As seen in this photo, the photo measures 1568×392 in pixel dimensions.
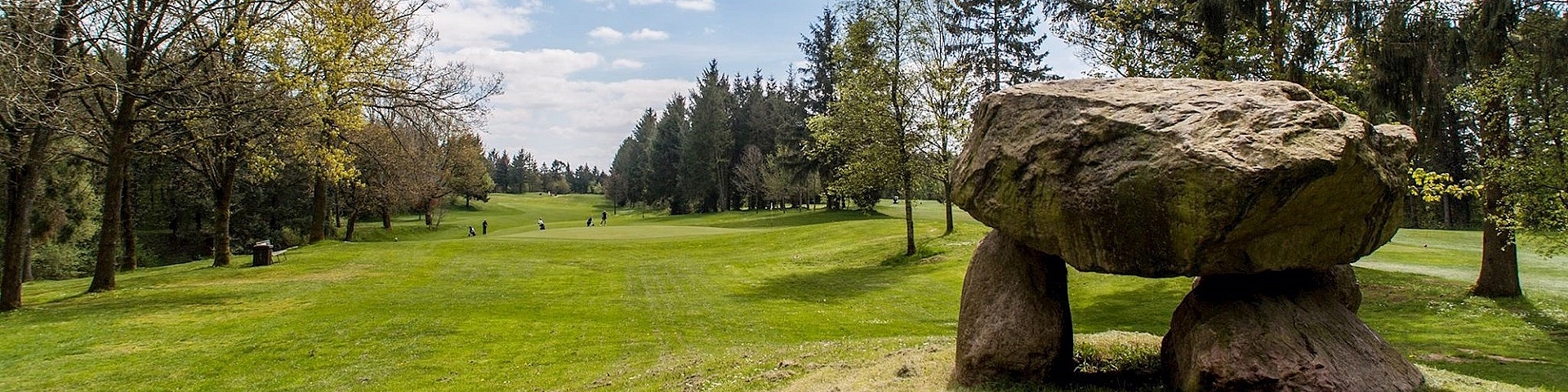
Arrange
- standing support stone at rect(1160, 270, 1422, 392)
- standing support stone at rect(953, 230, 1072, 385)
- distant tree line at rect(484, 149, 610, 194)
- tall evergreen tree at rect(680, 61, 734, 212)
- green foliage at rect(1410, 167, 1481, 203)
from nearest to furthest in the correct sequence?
1. standing support stone at rect(1160, 270, 1422, 392)
2. standing support stone at rect(953, 230, 1072, 385)
3. green foliage at rect(1410, 167, 1481, 203)
4. tall evergreen tree at rect(680, 61, 734, 212)
5. distant tree line at rect(484, 149, 610, 194)

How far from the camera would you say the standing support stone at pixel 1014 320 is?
8.46 metres

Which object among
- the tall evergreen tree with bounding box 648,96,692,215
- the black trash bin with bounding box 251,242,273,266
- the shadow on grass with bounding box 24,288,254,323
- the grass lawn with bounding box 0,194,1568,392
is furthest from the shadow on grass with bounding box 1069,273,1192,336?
the tall evergreen tree with bounding box 648,96,692,215

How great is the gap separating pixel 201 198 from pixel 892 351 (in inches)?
2074

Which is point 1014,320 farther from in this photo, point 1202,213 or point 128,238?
point 128,238

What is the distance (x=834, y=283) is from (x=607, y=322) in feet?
28.1

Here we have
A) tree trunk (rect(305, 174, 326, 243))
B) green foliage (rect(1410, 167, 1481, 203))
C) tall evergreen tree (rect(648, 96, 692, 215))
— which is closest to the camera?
green foliage (rect(1410, 167, 1481, 203))

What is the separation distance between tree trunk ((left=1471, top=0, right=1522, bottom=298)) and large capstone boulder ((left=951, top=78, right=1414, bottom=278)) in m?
12.4

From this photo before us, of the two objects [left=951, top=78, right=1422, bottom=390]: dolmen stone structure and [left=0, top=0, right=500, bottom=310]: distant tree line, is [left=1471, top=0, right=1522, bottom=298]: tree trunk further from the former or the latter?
[left=0, top=0, right=500, bottom=310]: distant tree line

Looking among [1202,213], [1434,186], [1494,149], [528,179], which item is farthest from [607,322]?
[528,179]

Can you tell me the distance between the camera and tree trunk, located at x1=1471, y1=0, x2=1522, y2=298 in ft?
52.7

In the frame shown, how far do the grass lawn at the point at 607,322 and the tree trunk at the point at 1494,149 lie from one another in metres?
0.74

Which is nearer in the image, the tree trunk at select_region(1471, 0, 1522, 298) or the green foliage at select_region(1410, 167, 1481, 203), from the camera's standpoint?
the green foliage at select_region(1410, 167, 1481, 203)

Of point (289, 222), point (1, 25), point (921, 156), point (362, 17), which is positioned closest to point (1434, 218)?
point (921, 156)

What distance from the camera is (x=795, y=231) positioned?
3922cm
